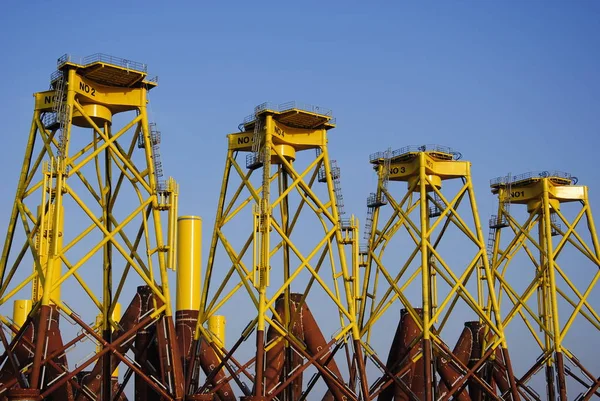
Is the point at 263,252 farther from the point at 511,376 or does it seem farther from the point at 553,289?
the point at 553,289

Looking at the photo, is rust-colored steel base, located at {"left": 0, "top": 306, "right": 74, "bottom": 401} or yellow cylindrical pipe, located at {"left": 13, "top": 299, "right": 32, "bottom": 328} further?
yellow cylindrical pipe, located at {"left": 13, "top": 299, "right": 32, "bottom": 328}

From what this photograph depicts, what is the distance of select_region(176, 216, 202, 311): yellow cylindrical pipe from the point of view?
66.1 metres

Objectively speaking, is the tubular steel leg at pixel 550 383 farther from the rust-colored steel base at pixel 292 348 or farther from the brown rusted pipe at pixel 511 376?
the rust-colored steel base at pixel 292 348

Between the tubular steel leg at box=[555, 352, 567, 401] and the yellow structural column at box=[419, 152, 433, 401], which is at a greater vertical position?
the yellow structural column at box=[419, 152, 433, 401]

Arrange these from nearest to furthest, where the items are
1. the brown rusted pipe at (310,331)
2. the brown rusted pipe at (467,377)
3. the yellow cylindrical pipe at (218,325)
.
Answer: the brown rusted pipe at (310,331), the brown rusted pipe at (467,377), the yellow cylindrical pipe at (218,325)

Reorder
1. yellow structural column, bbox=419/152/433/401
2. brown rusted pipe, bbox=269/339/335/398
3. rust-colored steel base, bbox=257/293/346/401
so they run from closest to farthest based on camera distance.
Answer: brown rusted pipe, bbox=269/339/335/398 → rust-colored steel base, bbox=257/293/346/401 → yellow structural column, bbox=419/152/433/401

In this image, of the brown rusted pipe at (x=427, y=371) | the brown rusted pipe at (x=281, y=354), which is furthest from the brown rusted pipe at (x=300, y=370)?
the brown rusted pipe at (x=427, y=371)

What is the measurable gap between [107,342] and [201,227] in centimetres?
1968

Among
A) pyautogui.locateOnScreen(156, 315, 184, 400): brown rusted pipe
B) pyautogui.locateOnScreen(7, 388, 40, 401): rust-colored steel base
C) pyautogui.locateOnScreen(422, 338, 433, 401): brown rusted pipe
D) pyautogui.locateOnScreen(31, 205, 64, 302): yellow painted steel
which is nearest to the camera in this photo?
pyautogui.locateOnScreen(7, 388, 40, 401): rust-colored steel base

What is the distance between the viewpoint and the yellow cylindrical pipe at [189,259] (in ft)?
217

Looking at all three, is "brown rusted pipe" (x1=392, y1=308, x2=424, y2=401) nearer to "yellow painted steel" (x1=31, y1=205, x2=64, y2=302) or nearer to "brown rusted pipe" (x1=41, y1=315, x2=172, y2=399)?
"brown rusted pipe" (x1=41, y1=315, x2=172, y2=399)

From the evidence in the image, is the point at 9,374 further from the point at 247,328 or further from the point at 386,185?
the point at 386,185

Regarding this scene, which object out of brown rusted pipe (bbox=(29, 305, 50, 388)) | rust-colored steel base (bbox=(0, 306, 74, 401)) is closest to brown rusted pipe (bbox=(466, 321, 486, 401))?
rust-colored steel base (bbox=(0, 306, 74, 401))

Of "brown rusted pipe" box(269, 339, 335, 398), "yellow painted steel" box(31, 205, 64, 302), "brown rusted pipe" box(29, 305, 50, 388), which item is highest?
"yellow painted steel" box(31, 205, 64, 302)
